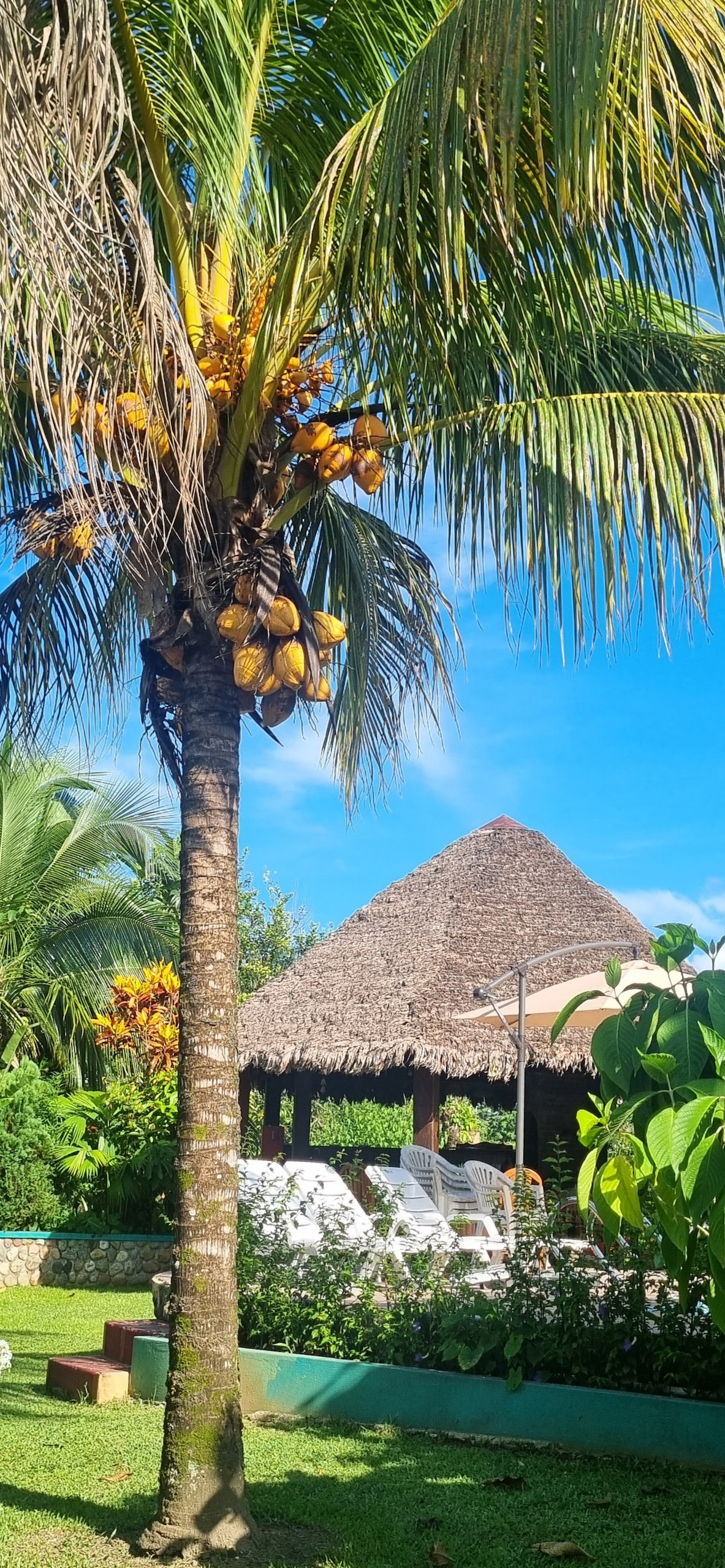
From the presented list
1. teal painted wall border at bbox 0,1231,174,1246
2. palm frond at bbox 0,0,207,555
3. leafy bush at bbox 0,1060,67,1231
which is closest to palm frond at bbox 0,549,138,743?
palm frond at bbox 0,0,207,555

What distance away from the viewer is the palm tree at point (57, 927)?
14344 millimetres

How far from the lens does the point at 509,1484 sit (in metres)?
4.62

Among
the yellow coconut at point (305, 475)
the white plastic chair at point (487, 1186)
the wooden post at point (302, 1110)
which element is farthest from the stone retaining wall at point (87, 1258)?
the yellow coconut at point (305, 475)

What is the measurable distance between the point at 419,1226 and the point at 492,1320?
2.26 metres

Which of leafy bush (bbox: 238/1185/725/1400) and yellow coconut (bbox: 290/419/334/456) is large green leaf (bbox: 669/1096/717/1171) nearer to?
yellow coconut (bbox: 290/419/334/456)

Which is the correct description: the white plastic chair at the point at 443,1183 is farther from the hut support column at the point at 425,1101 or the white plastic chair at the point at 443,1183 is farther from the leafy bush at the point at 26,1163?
the leafy bush at the point at 26,1163

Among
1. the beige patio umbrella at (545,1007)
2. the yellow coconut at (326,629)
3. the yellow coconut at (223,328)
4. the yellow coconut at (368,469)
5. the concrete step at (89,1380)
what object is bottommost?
A: the concrete step at (89,1380)

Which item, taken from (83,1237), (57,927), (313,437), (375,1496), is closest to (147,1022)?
(83,1237)

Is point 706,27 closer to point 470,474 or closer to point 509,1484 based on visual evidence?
point 470,474

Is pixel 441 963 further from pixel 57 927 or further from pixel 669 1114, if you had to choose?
pixel 669 1114

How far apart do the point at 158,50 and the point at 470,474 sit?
6.03 feet

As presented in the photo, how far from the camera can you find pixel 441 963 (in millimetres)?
14820

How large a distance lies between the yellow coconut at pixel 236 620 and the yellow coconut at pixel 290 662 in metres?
0.13

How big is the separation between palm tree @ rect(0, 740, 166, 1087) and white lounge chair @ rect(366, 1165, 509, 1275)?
17.5 ft
